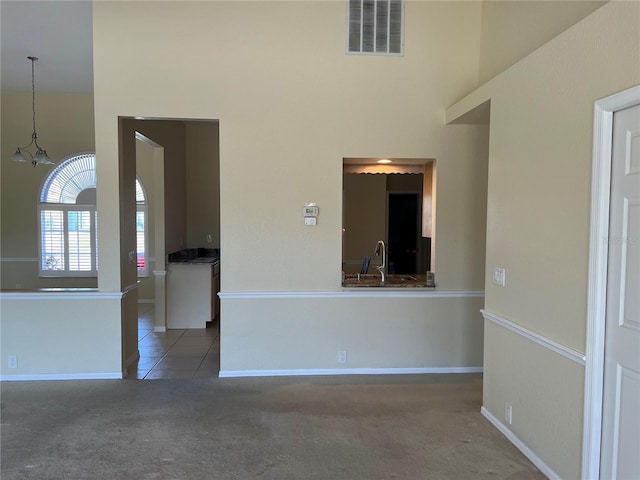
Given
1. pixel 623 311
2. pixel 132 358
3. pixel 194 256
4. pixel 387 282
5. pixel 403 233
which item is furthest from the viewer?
pixel 403 233

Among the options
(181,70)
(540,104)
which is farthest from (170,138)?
(540,104)

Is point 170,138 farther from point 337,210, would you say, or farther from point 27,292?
point 337,210

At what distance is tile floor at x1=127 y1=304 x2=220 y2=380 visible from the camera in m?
3.91

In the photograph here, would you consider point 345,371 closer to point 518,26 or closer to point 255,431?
point 255,431

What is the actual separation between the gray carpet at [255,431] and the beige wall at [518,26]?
9.34ft

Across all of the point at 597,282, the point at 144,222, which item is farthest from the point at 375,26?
the point at 144,222

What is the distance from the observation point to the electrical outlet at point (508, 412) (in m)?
2.68

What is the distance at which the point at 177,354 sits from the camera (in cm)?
446

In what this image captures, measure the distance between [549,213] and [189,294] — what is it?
4677mm

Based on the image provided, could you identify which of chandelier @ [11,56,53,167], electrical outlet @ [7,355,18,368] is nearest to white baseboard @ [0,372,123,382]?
electrical outlet @ [7,355,18,368]

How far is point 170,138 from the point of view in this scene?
5762 millimetres

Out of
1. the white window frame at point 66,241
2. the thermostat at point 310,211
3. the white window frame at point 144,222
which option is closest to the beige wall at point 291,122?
the thermostat at point 310,211

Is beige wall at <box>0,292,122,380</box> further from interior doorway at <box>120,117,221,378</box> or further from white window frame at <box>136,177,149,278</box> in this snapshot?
white window frame at <box>136,177,149,278</box>

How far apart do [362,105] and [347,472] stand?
3063mm
